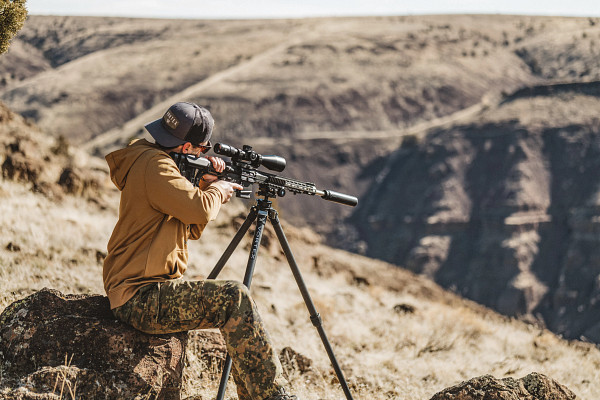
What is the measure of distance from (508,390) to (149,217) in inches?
96.8

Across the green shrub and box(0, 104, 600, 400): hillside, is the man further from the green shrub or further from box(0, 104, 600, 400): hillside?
the green shrub

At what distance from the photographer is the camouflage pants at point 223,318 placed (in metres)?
3.16

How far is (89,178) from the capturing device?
12844 mm

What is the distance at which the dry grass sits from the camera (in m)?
5.75

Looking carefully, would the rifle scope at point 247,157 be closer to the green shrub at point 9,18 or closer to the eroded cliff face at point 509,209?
the green shrub at point 9,18

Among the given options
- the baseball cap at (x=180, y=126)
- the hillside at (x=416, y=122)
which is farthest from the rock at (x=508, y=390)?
the hillside at (x=416, y=122)

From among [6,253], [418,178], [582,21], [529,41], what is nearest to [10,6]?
[6,253]

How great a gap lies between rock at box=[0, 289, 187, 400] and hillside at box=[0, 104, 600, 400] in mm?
263

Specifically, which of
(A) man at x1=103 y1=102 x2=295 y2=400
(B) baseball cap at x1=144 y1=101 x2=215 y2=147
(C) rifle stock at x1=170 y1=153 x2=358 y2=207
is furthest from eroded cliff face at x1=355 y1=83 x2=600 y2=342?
(B) baseball cap at x1=144 y1=101 x2=215 y2=147

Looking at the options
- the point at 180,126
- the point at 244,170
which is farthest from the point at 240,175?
the point at 180,126

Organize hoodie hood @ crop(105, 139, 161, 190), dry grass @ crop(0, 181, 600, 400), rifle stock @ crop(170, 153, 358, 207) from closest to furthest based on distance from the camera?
hoodie hood @ crop(105, 139, 161, 190)
rifle stock @ crop(170, 153, 358, 207)
dry grass @ crop(0, 181, 600, 400)

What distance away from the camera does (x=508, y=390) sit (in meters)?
3.73

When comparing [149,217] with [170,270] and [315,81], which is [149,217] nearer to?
[170,270]

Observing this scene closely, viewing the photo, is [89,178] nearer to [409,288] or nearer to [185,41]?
[409,288]
